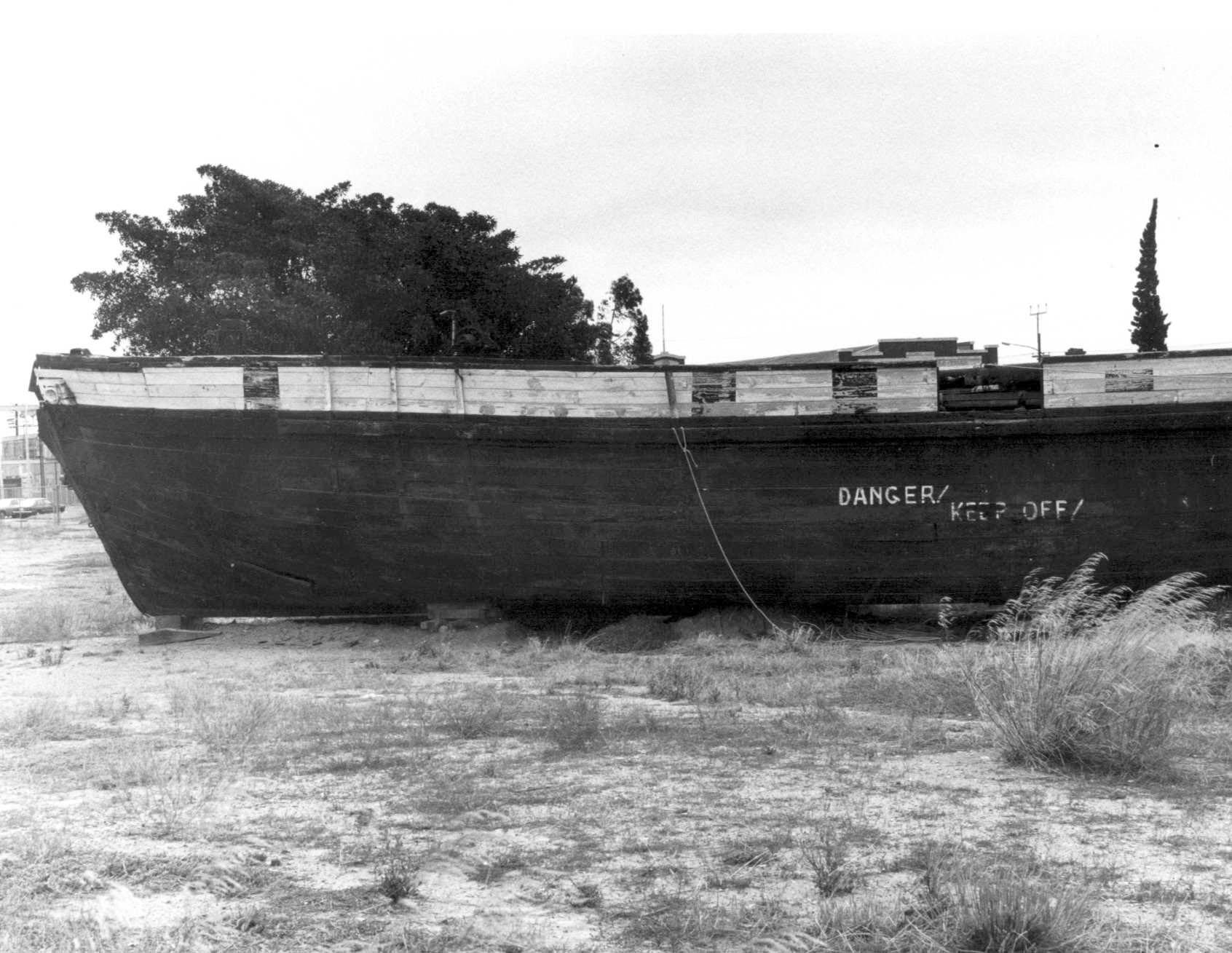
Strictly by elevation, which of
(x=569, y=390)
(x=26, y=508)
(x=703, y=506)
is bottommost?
(x=26, y=508)

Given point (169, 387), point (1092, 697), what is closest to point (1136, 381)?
point (1092, 697)

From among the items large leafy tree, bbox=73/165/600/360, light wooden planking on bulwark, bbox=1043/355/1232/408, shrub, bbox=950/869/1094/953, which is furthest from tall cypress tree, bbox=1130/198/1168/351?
shrub, bbox=950/869/1094/953

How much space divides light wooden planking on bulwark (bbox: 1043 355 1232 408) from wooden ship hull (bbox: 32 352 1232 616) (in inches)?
0.9

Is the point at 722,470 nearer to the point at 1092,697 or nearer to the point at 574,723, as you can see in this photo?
the point at 574,723

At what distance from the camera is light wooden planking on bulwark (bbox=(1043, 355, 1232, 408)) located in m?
11.2

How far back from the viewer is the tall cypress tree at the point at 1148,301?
4141cm

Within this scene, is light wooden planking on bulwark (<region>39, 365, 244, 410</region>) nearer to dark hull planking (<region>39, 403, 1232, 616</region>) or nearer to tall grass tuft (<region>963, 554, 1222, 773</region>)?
dark hull planking (<region>39, 403, 1232, 616</region>)

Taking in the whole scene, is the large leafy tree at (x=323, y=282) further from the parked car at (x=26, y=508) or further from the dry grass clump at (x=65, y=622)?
the parked car at (x=26, y=508)

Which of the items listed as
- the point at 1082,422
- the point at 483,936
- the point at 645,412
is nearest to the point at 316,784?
the point at 483,936

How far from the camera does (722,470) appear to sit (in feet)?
36.7

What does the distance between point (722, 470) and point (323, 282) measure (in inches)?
952

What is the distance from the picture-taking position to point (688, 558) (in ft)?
36.9

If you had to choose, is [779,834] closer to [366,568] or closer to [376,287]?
[366,568]

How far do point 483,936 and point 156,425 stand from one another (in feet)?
30.1
